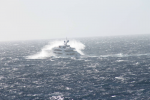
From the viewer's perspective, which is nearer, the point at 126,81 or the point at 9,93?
the point at 9,93

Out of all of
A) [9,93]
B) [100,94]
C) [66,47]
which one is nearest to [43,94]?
[9,93]

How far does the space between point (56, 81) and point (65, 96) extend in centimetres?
1116

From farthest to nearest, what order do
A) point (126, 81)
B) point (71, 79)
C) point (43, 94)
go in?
point (71, 79)
point (126, 81)
point (43, 94)

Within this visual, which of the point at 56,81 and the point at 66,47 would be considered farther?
the point at 66,47

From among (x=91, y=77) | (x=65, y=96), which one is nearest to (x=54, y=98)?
(x=65, y=96)

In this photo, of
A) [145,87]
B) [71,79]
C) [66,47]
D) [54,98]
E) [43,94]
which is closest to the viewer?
[54,98]

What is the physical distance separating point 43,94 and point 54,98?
3287mm

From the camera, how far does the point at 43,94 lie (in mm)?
37812

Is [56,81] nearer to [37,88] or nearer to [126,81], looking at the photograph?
[37,88]

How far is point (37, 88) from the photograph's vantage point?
137 ft

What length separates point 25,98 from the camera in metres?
36.0

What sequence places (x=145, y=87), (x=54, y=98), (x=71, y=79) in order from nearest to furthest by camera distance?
(x=54, y=98) < (x=145, y=87) < (x=71, y=79)

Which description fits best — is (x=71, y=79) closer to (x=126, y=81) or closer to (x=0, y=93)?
(x=126, y=81)

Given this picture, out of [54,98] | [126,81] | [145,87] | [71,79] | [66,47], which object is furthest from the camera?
[66,47]
